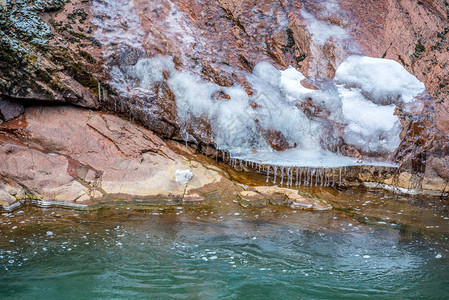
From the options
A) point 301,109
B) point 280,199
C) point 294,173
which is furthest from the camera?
point 301,109

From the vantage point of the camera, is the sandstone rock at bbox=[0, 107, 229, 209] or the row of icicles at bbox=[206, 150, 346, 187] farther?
the row of icicles at bbox=[206, 150, 346, 187]

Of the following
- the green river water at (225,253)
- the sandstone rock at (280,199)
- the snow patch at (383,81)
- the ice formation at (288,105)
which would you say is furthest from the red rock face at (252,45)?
the green river water at (225,253)

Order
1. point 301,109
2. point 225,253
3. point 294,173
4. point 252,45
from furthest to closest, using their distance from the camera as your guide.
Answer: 1. point 252,45
2. point 301,109
3. point 294,173
4. point 225,253

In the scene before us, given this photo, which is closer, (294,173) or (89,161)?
(89,161)

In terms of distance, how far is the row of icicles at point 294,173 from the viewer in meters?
7.60

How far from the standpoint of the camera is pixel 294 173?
7.70 m

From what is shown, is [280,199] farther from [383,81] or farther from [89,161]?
[89,161]

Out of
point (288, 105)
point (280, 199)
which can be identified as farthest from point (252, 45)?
point (280, 199)

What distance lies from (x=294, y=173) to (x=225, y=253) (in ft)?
10.6

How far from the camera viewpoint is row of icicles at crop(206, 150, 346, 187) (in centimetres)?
760

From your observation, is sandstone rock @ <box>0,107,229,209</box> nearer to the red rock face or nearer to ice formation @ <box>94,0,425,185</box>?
the red rock face

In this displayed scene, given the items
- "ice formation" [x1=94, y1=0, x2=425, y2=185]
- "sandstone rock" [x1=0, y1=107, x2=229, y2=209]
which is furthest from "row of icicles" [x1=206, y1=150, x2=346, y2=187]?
"sandstone rock" [x1=0, y1=107, x2=229, y2=209]

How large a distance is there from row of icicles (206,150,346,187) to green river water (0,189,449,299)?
3.28ft

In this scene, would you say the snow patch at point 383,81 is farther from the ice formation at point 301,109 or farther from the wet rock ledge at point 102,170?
the wet rock ledge at point 102,170
